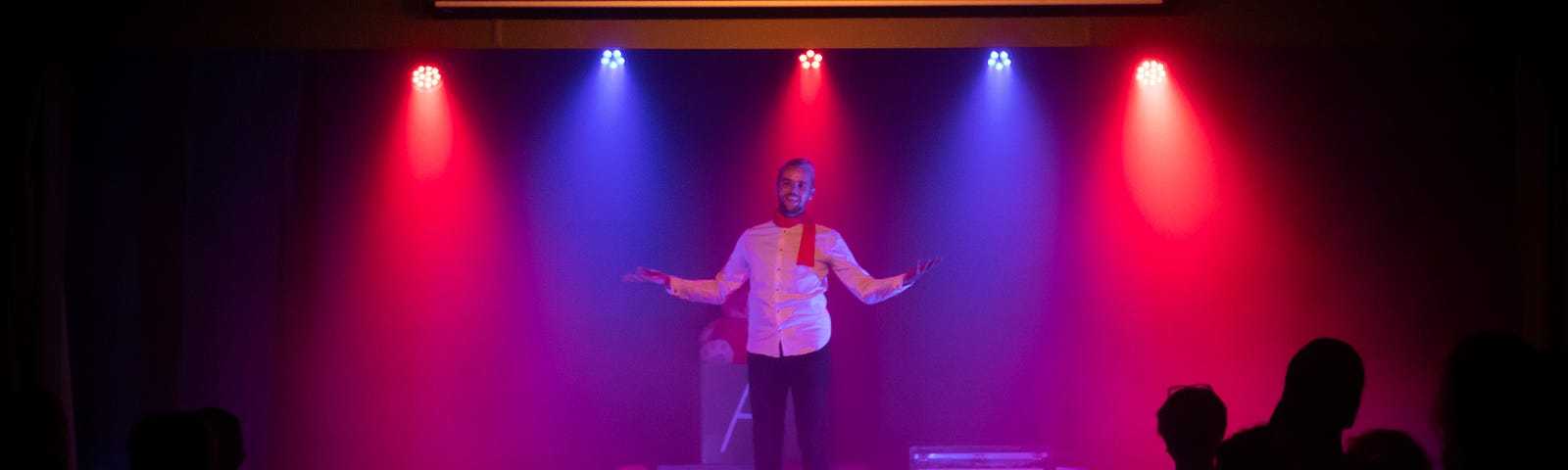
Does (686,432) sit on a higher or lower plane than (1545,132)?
lower

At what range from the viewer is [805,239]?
5395 millimetres

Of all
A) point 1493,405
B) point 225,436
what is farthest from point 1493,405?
point 225,436

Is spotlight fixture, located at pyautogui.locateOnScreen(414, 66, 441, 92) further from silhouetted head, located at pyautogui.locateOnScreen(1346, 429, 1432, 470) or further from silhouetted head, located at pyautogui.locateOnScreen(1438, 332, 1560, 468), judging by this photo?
silhouetted head, located at pyautogui.locateOnScreen(1438, 332, 1560, 468)

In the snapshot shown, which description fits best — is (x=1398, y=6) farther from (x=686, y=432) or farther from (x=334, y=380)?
(x=334, y=380)

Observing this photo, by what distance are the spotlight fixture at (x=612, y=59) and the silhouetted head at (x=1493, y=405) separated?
15.6ft

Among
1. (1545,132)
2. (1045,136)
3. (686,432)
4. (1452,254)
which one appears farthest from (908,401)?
(1545,132)

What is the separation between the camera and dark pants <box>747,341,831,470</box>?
5258 mm

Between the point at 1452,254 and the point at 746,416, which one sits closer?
the point at 746,416

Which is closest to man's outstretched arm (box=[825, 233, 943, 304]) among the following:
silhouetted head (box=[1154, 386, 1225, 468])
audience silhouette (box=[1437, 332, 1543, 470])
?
silhouetted head (box=[1154, 386, 1225, 468])

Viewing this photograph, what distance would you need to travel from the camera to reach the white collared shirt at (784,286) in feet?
17.3

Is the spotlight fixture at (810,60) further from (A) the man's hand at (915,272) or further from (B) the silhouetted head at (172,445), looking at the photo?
(B) the silhouetted head at (172,445)

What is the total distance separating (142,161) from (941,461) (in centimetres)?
455

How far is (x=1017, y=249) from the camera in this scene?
6.29 meters

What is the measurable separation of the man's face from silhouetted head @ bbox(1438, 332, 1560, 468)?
3463 millimetres
